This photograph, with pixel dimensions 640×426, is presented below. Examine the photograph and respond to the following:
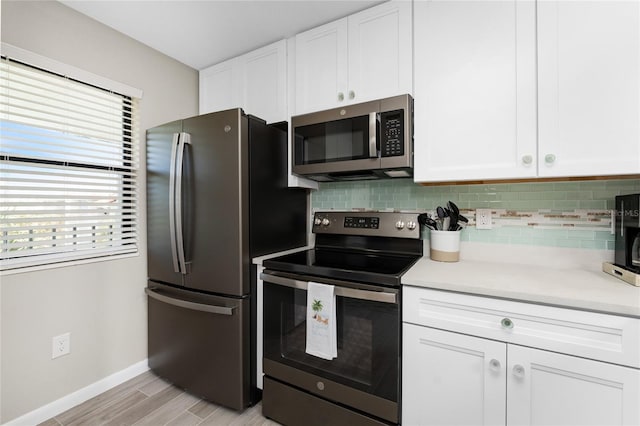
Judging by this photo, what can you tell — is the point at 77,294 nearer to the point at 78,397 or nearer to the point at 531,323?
the point at 78,397

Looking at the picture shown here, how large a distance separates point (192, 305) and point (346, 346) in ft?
3.19

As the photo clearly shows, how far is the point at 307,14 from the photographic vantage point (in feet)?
5.83

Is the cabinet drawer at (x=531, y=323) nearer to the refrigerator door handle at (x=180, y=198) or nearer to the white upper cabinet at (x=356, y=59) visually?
the white upper cabinet at (x=356, y=59)

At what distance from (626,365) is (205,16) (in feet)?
8.53

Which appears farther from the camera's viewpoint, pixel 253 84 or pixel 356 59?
pixel 253 84

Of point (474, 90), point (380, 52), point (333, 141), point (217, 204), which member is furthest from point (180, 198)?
point (474, 90)

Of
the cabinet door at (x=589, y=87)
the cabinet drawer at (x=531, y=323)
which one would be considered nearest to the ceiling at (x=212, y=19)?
the cabinet door at (x=589, y=87)

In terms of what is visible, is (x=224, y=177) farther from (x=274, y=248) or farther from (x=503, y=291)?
(x=503, y=291)

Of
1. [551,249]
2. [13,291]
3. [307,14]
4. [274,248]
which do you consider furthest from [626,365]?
[13,291]

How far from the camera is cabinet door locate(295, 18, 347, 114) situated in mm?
1770

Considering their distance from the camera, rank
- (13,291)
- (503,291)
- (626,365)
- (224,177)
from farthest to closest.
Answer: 1. (224,177)
2. (13,291)
3. (503,291)
4. (626,365)

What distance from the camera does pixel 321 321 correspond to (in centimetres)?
142

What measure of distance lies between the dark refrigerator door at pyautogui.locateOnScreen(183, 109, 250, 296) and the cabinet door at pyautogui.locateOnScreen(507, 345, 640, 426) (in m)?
1.35

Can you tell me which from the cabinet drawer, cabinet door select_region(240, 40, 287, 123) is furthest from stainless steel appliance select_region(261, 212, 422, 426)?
cabinet door select_region(240, 40, 287, 123)
